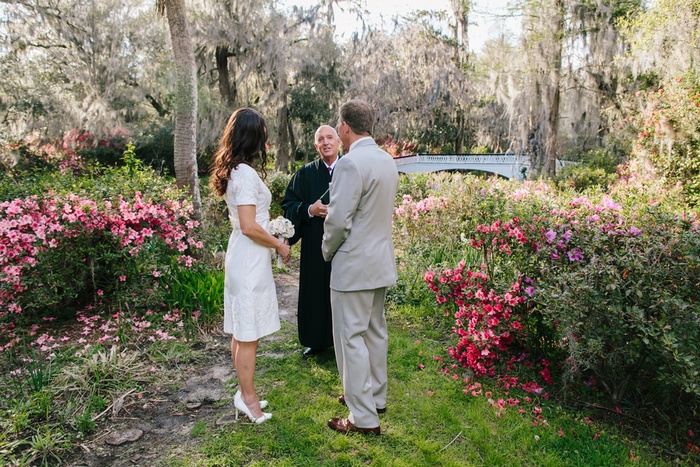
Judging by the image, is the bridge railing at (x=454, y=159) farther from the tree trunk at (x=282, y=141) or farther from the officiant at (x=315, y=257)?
the officiant at (x=315, y=257)

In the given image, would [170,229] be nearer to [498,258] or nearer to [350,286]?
[350,286]

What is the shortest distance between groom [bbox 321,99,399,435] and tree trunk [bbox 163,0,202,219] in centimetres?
355

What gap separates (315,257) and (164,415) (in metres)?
1.49

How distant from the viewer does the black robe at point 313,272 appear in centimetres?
350

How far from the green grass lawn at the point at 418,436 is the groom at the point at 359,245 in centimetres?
20

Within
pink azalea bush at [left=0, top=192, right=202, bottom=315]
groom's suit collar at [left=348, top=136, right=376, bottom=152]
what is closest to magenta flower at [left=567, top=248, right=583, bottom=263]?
groom's suit collar at [left=348, top=136, right=376, bottom=152]

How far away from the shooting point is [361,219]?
7.99 ft

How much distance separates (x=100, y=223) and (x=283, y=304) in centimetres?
210

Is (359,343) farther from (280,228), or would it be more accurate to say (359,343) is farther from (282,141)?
(282,141)

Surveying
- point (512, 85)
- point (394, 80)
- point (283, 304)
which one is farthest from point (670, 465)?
point (394, 80)

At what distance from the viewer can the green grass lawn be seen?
7.89 ft

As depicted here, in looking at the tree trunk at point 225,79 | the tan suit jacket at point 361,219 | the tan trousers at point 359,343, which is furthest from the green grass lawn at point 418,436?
the tree trunk at point 225,79

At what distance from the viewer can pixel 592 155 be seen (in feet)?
47.5

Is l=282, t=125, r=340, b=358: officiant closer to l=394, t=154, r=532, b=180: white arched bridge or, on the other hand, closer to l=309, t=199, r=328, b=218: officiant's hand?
l=309, t=199, r=328, b=218: officiant's hand
